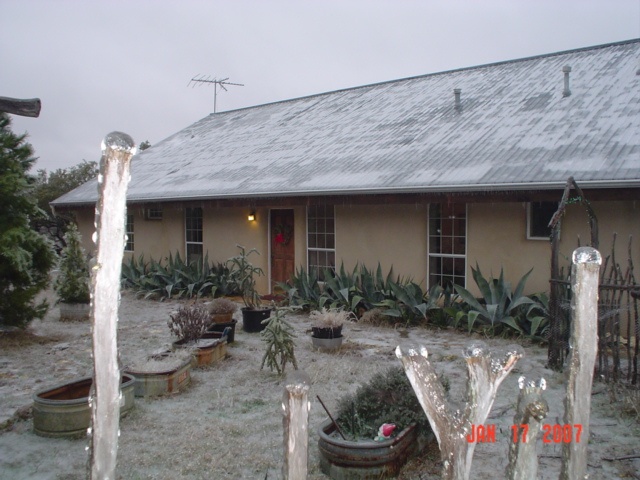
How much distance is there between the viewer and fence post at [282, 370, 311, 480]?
243cm

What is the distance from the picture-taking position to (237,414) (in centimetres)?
544

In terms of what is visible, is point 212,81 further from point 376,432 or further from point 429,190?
point 376,432

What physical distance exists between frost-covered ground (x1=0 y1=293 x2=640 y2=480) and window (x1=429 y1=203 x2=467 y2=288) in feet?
4.66

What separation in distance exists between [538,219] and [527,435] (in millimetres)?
7146

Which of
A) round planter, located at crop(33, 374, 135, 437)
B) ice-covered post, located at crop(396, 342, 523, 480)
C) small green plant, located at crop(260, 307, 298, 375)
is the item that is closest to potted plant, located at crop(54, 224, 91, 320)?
small green plant, located at crop(260, 307, 298, 375)

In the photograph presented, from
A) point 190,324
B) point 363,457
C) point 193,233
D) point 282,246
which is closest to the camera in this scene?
point 363,457

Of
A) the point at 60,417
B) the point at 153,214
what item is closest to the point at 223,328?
the point at 60,417

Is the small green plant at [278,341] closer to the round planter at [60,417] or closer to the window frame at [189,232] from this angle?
the round planter at [60,417]

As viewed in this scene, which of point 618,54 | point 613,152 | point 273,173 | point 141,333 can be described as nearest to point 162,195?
point 273,173

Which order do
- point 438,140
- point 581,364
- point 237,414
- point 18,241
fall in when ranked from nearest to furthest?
point 581,364
point 237,414
point 18,241
point 438,140

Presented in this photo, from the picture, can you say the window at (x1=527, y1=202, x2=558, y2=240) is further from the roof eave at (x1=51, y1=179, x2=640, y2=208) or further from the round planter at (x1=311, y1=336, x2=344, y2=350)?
the round planter at (x1=311, y1=336, x2=344, y2=350)

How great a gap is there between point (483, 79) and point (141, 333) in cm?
983

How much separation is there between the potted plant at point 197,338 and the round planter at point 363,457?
3337 mm

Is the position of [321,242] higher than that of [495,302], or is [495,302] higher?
[321,242]
